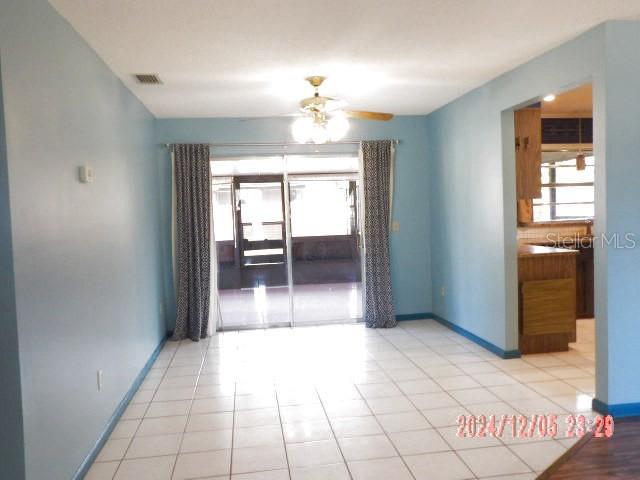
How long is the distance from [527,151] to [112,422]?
4.28 m

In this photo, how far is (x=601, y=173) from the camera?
128 inches

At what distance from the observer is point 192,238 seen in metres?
5.82

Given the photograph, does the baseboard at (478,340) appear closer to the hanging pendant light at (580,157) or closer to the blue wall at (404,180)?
the blue wall at (404,180)

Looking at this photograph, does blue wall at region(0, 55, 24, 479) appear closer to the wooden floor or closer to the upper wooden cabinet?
the wooden floor

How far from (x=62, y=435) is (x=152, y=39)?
89.6 inches

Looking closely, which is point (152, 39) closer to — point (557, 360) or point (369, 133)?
point (369, 133)

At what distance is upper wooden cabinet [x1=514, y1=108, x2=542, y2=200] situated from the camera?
16.7 ft

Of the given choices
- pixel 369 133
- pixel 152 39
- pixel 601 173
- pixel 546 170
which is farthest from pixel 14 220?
pixel 546 170

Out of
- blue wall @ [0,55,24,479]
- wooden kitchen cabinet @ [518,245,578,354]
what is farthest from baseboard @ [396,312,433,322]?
blue wall @ [0,55,24,479]

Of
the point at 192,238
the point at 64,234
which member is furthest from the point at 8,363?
the point at 192,238

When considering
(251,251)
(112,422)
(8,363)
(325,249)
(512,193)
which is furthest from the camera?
(325,249)

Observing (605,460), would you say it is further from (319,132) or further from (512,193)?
(319,132)

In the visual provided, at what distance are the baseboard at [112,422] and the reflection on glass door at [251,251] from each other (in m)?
1.79

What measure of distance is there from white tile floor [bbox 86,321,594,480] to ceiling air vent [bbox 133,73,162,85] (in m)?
2.45
